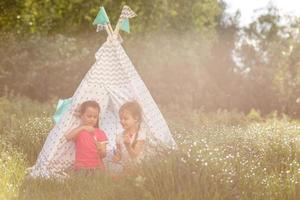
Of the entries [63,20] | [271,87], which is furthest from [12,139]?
[271,87]

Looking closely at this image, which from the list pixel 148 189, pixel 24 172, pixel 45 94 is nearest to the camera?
pixel 148 189

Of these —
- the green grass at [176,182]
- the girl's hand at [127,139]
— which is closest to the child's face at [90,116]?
the girl's hand at [127,139]

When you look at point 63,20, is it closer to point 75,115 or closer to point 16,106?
point 16,106

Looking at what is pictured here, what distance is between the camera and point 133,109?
9.61 metres

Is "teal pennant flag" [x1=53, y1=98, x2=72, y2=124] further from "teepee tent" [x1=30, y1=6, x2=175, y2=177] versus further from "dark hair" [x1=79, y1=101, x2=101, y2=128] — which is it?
"dark hair" [x1=79, y1=101, x2=101, y2=128]

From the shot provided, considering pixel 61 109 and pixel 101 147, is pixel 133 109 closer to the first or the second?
pixel 101 147

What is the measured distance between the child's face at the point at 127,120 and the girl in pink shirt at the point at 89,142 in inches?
11.7

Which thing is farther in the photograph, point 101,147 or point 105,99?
point 105,99

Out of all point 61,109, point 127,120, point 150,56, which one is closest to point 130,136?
point 127,120

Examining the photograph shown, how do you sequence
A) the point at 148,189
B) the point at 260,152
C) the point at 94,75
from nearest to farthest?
1. the point at 148,189
2. the point at 94,75
3. the point at 260,152

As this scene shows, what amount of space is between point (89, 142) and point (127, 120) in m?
0.55

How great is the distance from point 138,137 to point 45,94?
33.3 ft

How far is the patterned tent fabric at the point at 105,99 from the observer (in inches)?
377

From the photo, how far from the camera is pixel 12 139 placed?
11.4 metres
